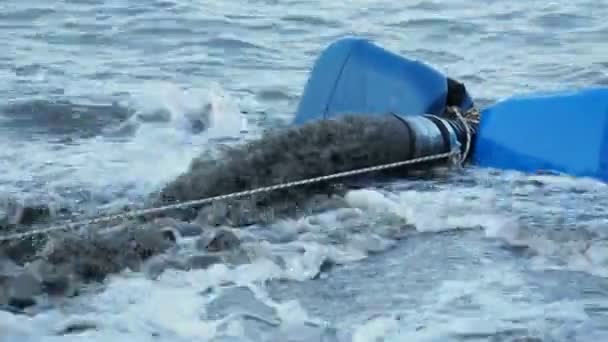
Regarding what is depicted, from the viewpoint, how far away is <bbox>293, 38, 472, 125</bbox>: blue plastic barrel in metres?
5.70

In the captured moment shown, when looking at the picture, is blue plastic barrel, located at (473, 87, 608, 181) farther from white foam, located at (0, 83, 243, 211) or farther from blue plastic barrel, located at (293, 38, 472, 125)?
white foam, located at (0, 83, 243, 211)

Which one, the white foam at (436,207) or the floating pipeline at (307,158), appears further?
the floating pipeline at (307,158)

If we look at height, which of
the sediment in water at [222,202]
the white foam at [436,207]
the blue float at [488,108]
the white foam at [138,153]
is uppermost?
the blue float at [488,108]

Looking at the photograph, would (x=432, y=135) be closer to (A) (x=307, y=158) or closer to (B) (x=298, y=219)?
(A) (x=307, y=158)

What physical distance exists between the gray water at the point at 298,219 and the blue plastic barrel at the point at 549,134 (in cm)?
10

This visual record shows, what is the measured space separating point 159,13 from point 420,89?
603 centimetres

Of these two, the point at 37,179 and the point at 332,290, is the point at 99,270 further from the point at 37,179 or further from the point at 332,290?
the point at 37,179

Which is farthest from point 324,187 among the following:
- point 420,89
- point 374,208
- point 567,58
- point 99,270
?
point 567,58

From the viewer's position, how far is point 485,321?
12.2 ft

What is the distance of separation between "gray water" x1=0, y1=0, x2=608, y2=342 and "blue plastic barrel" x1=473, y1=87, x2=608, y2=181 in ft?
0.32

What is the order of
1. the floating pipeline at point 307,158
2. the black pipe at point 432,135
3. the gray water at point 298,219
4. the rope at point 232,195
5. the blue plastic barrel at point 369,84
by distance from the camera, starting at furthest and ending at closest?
1. the blue plastic barrel at point 369,84
2. the black pipe at point 432,135
3. the floating pipeline at point 307,158
4. the rope at point 232,195
5. the gray water at point 298,219

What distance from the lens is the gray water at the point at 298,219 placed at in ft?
12.3

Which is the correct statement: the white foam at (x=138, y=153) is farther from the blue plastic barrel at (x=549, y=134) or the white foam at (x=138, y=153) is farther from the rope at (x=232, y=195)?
the blue plastic barrel at (x=549, y=134)

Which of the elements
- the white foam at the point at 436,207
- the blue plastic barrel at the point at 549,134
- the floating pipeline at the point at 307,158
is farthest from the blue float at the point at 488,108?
the white foam at the point at 436,207
